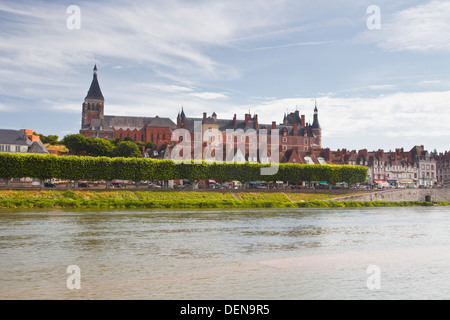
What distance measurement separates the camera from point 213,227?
3183cm

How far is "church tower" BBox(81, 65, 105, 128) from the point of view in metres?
171

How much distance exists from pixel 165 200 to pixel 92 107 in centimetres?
12365

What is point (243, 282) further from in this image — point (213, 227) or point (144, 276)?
point (213, 227)

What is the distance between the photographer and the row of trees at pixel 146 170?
59438 millimetres

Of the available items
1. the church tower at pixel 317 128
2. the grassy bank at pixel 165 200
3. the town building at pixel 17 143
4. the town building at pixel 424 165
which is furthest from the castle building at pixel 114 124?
the grassy bank at pixel 165 200

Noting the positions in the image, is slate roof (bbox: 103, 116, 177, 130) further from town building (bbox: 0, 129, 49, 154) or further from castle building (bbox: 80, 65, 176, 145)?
town building (bbox: 0, 129, 49, 154)

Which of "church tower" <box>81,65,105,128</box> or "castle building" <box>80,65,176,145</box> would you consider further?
"church tower" <box>81,65,105,128</box>

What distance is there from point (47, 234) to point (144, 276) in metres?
13.7

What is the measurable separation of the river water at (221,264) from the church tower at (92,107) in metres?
147

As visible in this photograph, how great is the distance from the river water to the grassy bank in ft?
76.4

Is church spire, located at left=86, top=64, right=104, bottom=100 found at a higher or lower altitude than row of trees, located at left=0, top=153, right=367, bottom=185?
higher

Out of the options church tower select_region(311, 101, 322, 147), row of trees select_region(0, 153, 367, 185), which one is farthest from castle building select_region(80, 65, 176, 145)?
row of trees select_region(0, 153, 367, 185)
